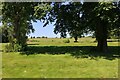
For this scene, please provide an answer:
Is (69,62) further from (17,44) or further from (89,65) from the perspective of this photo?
(17,44)

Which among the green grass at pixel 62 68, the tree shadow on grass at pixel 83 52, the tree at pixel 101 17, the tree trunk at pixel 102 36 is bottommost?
the green grass at pixel 62 68

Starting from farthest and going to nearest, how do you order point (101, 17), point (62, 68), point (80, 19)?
point (80, 19)
point (101, 17)
point (62, 68)

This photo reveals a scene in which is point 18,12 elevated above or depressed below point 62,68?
above

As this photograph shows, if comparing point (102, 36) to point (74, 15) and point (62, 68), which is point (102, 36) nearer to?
point (74, 15)

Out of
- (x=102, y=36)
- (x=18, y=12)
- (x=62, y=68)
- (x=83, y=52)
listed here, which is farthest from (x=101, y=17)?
(x=18, y=12)

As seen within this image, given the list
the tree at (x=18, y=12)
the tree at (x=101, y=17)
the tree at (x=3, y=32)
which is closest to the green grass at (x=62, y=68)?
the tree at (x=101, y=17)

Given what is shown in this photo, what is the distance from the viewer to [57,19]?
30422mm

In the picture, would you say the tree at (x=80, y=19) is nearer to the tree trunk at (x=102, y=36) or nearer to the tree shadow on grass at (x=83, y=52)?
the tree trunk at (x=102, y=36)

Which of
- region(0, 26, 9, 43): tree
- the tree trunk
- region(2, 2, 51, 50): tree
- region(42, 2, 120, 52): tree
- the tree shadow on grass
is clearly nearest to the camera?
the tree shadow on grass

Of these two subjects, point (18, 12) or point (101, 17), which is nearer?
point (101, 17)

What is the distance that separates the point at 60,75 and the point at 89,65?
4.03 m

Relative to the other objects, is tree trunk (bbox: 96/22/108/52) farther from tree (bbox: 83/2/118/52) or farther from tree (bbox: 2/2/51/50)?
tree (bbox: 2/2/51/50)

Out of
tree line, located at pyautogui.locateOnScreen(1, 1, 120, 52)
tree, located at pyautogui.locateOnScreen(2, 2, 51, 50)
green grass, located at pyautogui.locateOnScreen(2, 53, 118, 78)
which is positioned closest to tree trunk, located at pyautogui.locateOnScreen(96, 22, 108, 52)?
tree line, located at pyautogui.locateOnScreen(1, 1, 120, 52)

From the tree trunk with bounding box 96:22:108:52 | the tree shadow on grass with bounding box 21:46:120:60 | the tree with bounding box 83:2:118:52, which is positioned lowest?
the tree shadow on grass with bounding box 21:46:120:60
